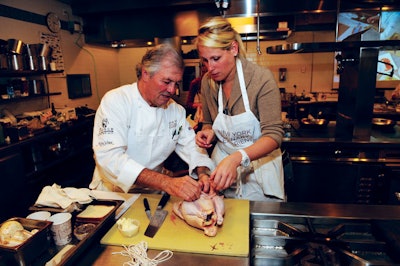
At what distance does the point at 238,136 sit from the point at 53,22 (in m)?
4.24

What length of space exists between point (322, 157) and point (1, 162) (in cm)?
318

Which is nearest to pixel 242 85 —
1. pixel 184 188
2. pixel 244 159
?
pixel 244 159

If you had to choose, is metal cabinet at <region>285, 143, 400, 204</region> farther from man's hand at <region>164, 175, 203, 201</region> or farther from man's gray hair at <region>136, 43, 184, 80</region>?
man's gray hair at <region>136, 43, 184, 80</region>

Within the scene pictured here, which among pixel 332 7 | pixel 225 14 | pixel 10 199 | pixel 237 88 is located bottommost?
pixel 10 199

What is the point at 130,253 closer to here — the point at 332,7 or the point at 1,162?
the point at 1,162

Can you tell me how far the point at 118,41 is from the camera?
196 inches

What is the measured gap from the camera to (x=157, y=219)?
1.29 meters

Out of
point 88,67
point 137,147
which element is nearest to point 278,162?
point 137,147

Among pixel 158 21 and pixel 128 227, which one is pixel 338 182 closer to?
pixel 128 227

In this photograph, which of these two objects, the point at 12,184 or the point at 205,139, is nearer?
the point at 205,139

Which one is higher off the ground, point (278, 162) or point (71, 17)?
point (71, 17)

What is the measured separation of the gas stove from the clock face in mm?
4623

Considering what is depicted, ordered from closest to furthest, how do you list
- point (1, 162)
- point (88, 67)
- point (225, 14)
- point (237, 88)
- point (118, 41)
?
point (237, 88)
point (1, 162)
point (225, 14)
point (118, 41)
point (88, 67)

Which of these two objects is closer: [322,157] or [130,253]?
[130,253]
